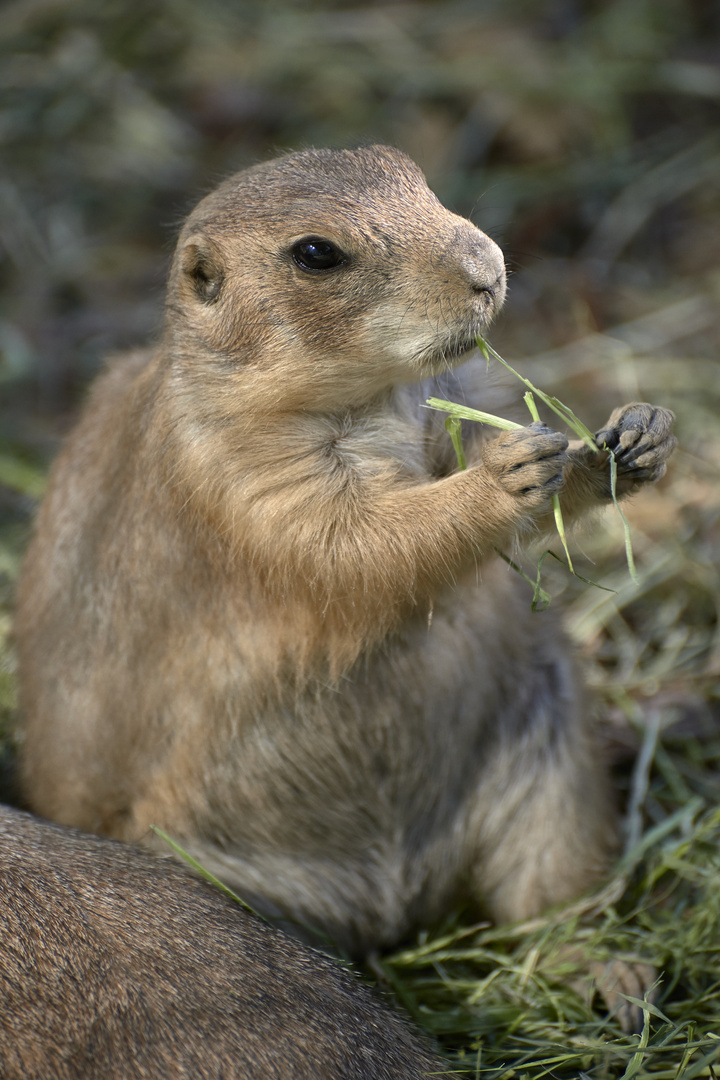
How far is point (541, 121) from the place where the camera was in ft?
29.9

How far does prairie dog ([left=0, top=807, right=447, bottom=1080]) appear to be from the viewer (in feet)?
9.64

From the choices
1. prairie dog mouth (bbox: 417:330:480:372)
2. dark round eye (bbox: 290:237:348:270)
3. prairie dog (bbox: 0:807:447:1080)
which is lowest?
prairie dog (bbox: 0:807:447:1080)

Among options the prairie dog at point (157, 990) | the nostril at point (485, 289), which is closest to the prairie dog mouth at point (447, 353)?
the nostril at point (485, 289)

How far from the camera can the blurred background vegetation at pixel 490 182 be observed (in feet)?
20.6

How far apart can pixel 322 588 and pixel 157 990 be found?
4.55 feet

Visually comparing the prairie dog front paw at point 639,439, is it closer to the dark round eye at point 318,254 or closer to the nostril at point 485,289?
the nostril at point 485,289

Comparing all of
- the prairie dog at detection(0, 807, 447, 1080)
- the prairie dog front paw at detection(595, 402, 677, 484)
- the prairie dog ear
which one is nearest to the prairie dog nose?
the prairie dog front paw at detection(595, 402, 677, 484)

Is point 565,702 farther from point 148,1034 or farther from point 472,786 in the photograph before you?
point 148,1034

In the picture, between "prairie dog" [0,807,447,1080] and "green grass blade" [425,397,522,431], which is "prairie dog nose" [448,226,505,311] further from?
"prairie dog" [0,807,447,1080]

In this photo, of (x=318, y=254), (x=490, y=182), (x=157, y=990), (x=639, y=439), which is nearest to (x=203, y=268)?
(x=318, y=254)

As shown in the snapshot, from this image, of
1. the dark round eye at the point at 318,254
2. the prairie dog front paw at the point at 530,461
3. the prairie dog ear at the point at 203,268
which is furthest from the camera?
the prairie dog ear at the point at 203,268

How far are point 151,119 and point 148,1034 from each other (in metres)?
8.04

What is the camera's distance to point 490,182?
8.77 meters

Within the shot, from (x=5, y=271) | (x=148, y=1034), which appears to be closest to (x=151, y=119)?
(x=5, y=271)
